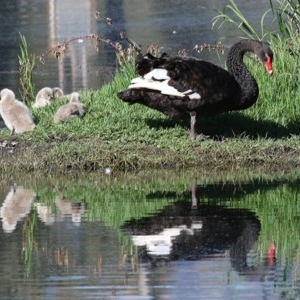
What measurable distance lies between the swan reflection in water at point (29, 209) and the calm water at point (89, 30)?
871cm

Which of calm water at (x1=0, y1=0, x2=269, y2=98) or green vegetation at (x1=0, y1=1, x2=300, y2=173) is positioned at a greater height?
calm water at (x1=0, y1=0, x2=269, y2=98)

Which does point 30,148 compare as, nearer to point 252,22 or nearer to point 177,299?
point 177,299

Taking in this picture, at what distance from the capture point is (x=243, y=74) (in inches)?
545

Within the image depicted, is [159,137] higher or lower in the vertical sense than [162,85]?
lower

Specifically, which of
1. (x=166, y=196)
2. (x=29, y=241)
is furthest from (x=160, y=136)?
(x=29, y=241)

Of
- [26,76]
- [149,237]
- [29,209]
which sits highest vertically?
[26,76]

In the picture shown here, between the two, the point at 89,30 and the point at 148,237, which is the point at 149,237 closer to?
the point at 148,237

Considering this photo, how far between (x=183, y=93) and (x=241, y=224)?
3.76 metres

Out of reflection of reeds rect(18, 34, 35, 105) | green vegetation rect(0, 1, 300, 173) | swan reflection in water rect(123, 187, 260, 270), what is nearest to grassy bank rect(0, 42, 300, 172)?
green vegetation rect(0, 1, 300, 173)

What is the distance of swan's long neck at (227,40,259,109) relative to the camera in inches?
536

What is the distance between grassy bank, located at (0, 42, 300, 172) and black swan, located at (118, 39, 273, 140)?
0.33m

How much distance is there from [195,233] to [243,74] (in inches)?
187

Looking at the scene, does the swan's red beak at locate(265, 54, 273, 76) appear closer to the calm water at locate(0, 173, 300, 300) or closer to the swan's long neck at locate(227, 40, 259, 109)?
the swan's long neck at locate(227, 40, 259, 109)

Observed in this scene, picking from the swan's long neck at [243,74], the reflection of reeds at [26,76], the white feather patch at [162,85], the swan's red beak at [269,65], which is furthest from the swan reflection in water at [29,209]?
the reflection of reeds at [26,76]
